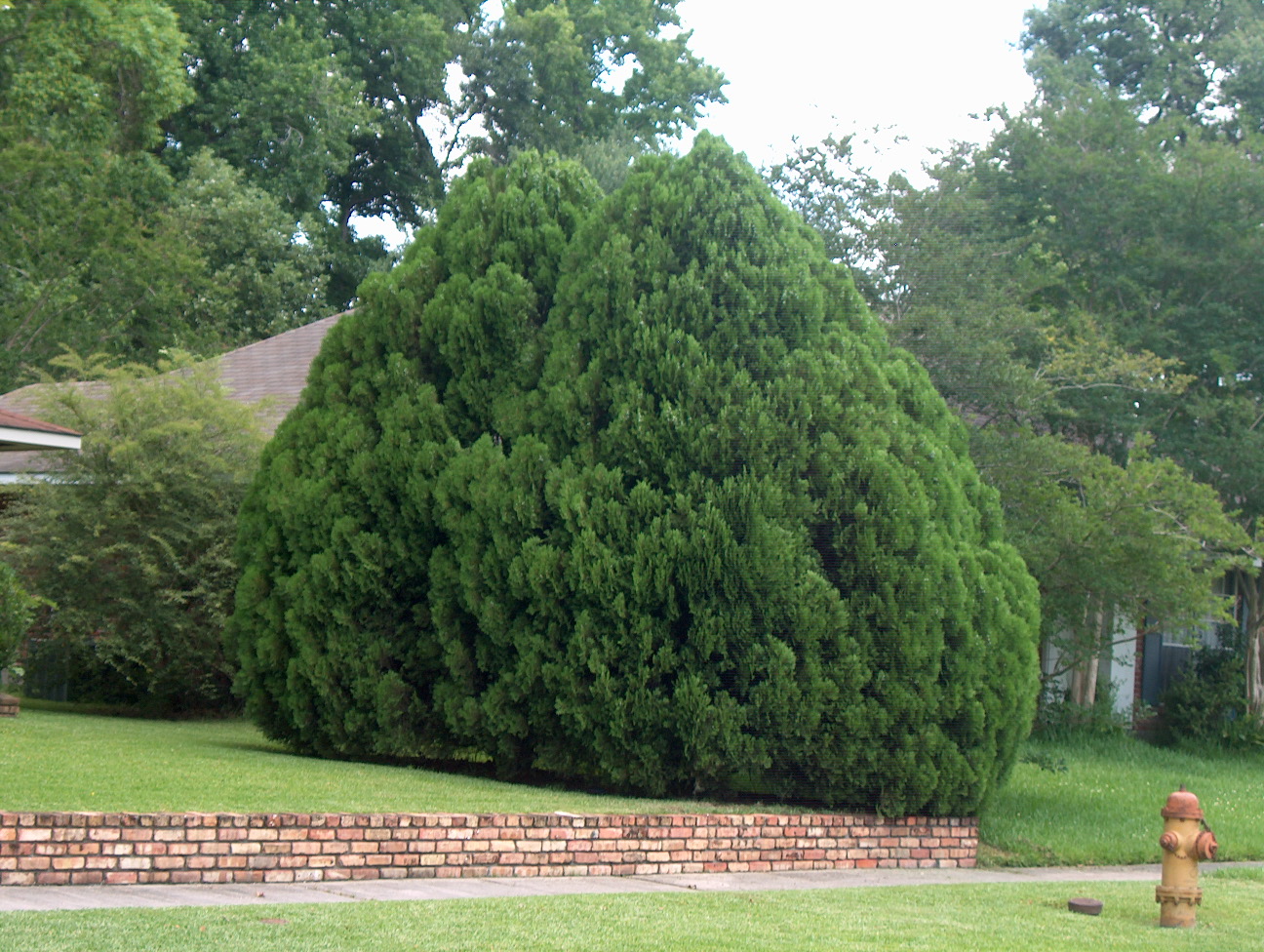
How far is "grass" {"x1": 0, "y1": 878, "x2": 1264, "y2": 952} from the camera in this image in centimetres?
539

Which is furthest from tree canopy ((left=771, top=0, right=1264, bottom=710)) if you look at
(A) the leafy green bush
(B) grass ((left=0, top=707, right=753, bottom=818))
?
(B) grass ((left=0, top=707, right=753, bottom=818))

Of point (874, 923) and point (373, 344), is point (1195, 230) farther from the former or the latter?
point (874, 923)

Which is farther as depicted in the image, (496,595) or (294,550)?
(294,550)

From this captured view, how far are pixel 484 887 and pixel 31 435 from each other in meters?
6.41

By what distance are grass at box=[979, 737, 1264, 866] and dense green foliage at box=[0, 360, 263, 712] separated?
7.67 m

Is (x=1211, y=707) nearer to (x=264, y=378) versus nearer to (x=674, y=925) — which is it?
(x=264, y=378)

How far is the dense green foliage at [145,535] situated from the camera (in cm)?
1394

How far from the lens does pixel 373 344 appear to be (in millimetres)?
10734

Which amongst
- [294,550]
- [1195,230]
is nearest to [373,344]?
[294,550]

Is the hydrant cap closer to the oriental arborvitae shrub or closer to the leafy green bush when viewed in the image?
the oriental arborvitae shrub

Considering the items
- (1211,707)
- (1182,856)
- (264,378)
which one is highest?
(264,378)

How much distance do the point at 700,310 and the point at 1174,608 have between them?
6887 mm

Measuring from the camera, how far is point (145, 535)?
14102 millimetres

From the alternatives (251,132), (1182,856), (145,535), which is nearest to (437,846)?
(1182,856)
